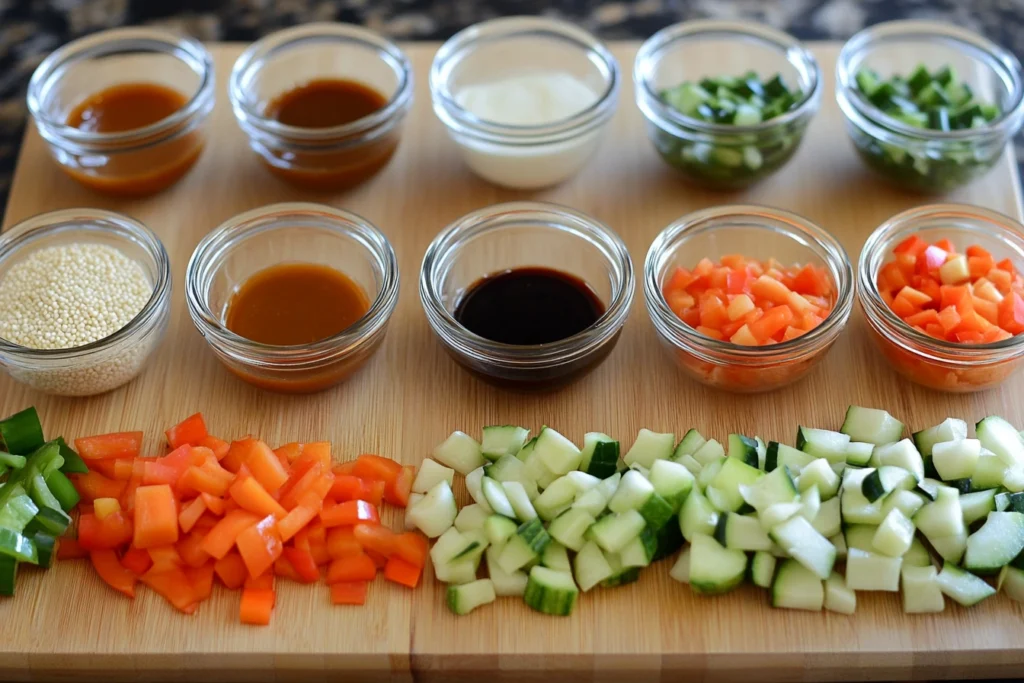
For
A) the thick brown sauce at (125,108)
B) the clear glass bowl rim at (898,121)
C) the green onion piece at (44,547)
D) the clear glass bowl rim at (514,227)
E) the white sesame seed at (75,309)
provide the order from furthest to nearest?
the thick brown sauce at (125,108)
the clear glass bowl rim at (898,121)
the white sesame seed at (75,309)
the clear glass bowl rim at (514,227)
the green onion piece at (44,547)

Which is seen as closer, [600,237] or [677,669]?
[677,669]

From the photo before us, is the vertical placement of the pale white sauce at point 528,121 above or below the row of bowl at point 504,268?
above

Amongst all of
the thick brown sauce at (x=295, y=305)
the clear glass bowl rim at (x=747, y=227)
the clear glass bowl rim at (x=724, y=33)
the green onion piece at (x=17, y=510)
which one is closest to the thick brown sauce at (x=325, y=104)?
the thick brown sauce at (x=295, y=305)

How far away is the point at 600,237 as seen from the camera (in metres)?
2.95

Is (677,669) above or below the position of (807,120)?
below

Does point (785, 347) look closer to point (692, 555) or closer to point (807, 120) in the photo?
point (692, 555)

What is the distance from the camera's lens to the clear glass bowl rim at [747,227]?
2.64 meters

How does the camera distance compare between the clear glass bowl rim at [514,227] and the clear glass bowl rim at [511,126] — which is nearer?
the clear glass bowl rim at [514,227]

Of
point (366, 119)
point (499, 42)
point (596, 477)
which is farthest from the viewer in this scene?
point (499, 42)

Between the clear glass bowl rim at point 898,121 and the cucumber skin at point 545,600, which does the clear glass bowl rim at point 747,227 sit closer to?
the clear glass bowl rim at point 898,121

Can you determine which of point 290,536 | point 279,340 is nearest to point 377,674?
point 290,536

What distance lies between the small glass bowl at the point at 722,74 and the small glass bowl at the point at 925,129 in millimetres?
154

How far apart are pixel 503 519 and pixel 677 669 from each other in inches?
20.8

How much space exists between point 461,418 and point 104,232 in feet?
3.93
